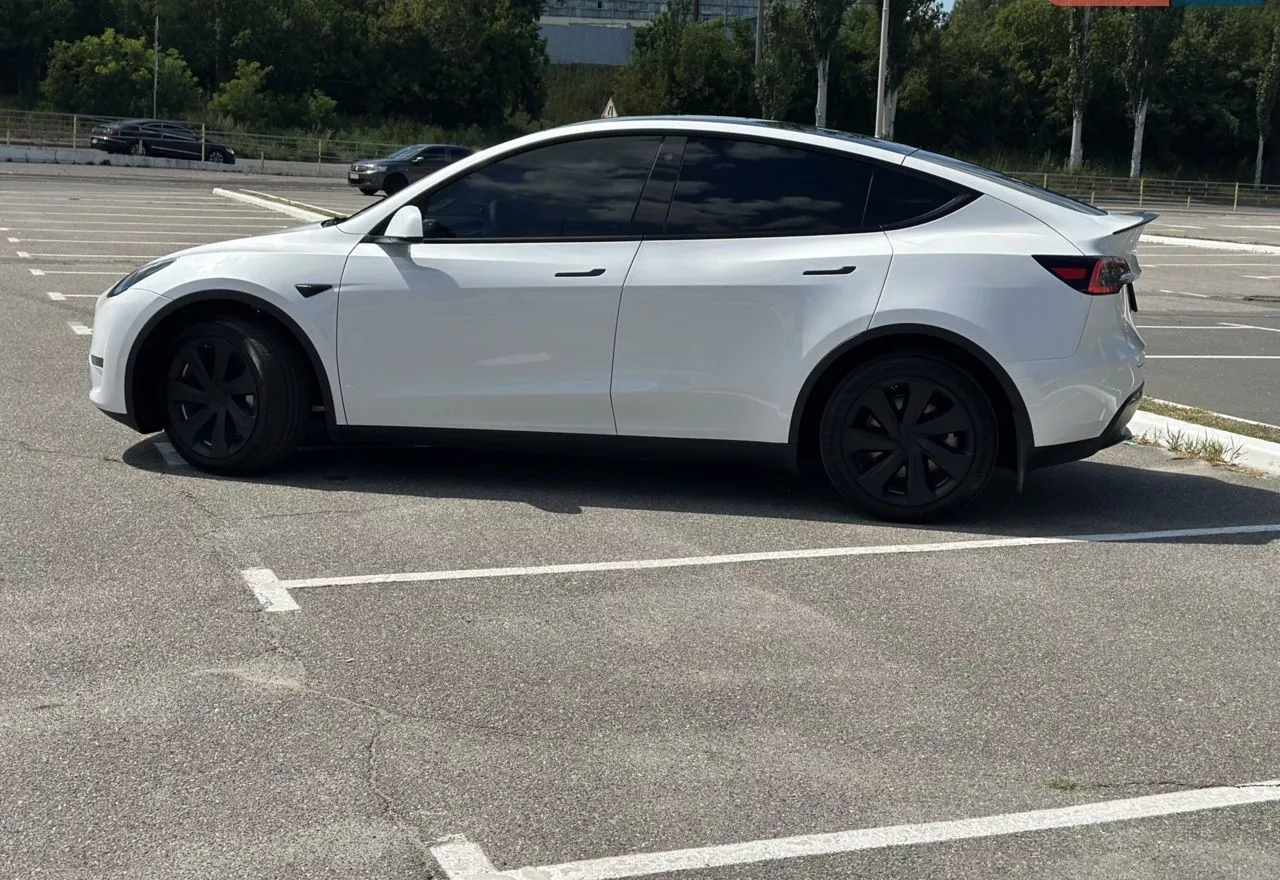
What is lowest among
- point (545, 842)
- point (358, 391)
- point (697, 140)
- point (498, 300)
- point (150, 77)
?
point (545, 842)

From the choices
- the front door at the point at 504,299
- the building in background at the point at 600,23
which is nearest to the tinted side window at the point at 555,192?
the front door at the point at 504,299

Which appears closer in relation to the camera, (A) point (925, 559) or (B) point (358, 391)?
(A) point (925, 559)

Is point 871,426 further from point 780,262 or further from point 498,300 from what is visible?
point 498,300

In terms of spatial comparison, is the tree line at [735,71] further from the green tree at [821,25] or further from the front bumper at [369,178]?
the front bumper at [369,178]

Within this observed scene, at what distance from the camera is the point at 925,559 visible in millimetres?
5934

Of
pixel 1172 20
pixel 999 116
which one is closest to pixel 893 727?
pixel 1172 20

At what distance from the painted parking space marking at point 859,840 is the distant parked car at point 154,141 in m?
50.1

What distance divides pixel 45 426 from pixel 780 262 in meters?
3.98

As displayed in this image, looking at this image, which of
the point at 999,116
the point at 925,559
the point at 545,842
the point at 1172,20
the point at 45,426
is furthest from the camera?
the point at 999,116

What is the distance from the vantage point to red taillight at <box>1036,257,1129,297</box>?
622 centimetres

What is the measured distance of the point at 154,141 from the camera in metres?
50.7

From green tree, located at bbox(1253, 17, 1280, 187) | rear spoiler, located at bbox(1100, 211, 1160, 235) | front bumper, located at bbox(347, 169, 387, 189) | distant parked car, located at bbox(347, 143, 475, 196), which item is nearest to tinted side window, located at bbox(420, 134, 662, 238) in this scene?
rear spoiler, located at bbox(1100, 211, 1160, 235)

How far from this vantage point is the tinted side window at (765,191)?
647cm

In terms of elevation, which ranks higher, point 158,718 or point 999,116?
point 999,116
